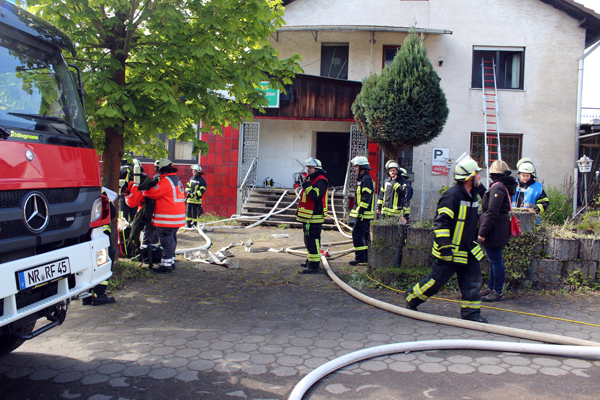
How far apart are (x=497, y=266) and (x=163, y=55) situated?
5.09 meters

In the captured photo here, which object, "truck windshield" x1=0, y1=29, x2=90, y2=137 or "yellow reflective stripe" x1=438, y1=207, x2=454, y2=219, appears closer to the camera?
"truck windshield" x1=0, y1=29, x2=90, y2=137

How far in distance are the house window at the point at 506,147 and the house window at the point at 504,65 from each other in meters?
1.57

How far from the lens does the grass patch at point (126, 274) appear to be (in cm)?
632

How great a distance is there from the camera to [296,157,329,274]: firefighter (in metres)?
7.28

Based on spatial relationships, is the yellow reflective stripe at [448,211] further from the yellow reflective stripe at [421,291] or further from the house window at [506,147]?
the house window at [506,147]

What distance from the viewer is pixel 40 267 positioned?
10.3 ft

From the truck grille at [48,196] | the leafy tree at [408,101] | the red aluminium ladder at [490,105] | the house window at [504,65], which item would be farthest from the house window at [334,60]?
the truck grille at [48,196]

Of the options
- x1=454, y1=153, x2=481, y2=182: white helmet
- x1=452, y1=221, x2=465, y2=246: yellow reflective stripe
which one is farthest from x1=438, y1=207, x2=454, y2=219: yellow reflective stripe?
x1=454, y1=153, x2=481, y2=182: white helmet

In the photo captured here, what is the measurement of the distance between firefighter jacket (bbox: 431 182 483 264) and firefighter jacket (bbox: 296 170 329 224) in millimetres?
2722

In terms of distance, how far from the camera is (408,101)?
11.4 meters

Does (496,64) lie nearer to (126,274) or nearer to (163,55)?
(163,55)

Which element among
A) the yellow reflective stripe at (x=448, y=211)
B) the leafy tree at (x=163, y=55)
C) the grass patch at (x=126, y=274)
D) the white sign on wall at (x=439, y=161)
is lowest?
the grass patch at (x=126, y=274)

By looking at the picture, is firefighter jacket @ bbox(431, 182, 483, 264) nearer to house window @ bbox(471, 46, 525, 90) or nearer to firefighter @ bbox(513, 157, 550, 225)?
firefighter @ bbox(513, 157, 550, 225)

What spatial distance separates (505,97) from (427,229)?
9903mm
